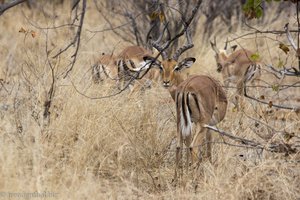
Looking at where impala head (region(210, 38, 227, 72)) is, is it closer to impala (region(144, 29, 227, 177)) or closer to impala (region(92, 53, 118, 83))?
impala (region(92, 53, 118, 83))

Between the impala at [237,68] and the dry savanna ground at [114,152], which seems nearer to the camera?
the dry savanna ground at [114,152]

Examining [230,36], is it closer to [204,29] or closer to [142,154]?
[204,29]

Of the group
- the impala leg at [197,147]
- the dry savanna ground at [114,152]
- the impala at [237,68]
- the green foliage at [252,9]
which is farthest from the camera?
the impala at [237,68]

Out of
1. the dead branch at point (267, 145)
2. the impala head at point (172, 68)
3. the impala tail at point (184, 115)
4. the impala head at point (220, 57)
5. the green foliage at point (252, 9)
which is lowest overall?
the dead branch at point (267, 145)

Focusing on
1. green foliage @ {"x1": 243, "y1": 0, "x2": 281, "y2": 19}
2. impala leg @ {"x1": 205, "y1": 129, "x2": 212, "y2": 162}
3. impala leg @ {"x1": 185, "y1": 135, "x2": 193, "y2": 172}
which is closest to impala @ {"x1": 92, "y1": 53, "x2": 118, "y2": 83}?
impala leg @ {"x1": 205, "y1": 129, "x2": 212, "y2": 162}

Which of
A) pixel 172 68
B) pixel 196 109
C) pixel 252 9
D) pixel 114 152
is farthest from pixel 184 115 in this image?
pixel 252 9

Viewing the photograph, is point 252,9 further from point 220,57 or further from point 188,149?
point 220,57

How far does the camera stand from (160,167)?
6.62m

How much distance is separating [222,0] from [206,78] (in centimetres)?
680

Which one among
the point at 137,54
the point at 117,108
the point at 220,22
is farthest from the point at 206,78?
the point at 220,22

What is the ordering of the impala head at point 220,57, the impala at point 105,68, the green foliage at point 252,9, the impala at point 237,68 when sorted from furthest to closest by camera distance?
1. the impala head at point 220,57
2. the impala at point 237,68
3. the impala at point 105,68
4. the green foliage at point 252,9

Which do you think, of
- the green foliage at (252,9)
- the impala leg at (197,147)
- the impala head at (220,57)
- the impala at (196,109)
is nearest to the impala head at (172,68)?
the impala at (196,109)

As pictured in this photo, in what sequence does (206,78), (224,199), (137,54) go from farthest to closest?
(137,54) < (206,78) < (224,199)

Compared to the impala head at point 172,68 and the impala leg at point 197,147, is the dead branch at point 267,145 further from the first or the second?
the impala head at point 172,68
